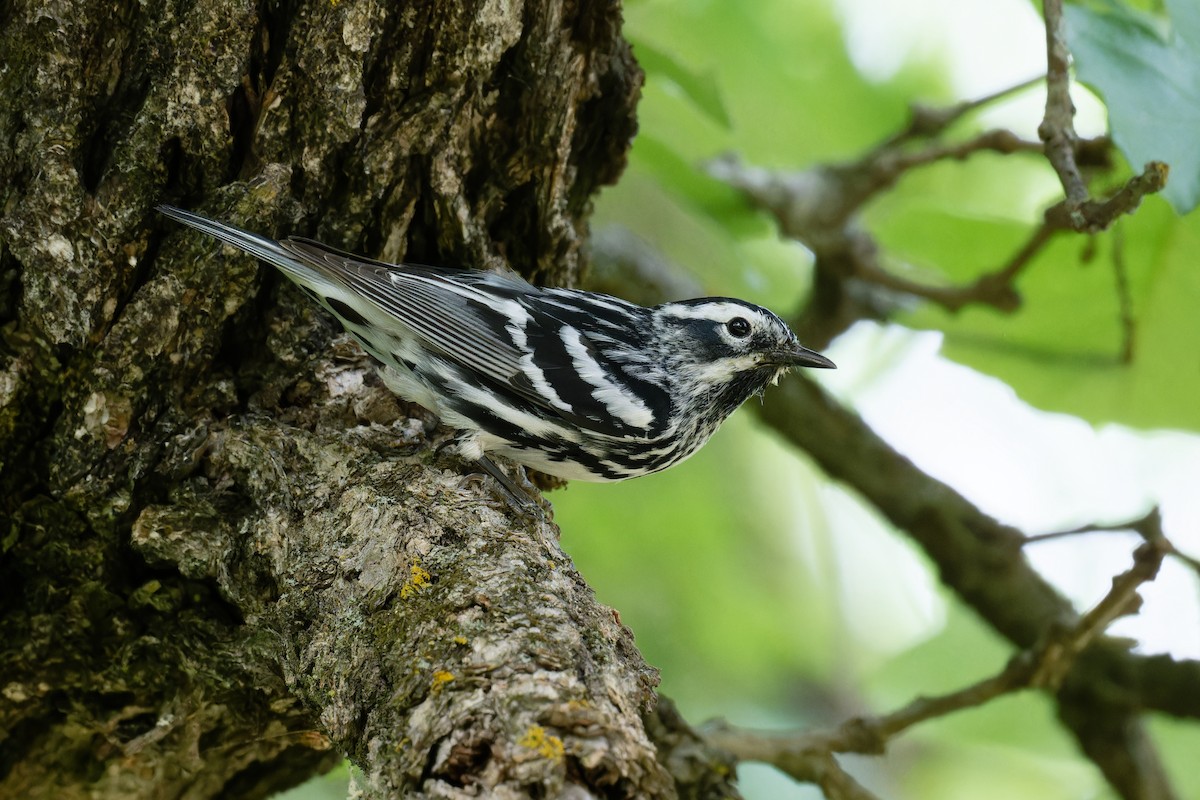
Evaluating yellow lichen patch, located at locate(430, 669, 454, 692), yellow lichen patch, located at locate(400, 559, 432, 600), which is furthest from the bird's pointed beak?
yellow lichen patch, located at locate(430, 669, 454, 692)

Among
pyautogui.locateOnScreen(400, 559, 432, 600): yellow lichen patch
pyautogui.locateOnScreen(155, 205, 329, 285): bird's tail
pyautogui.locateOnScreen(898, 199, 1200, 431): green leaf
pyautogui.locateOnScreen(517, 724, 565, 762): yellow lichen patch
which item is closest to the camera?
pyautogui.locateOnScreen(517, 724, 565, 762): yellow lichen patch

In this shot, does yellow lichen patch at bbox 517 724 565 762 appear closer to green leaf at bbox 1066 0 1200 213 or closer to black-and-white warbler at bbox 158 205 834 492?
black-and-white warbler at bbox 158 205 834 492

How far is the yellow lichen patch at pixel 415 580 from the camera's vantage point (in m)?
1.76

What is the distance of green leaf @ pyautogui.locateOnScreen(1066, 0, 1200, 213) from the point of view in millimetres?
2260

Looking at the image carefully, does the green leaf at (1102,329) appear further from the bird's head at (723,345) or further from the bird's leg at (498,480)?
the bird's leg at (498,480)

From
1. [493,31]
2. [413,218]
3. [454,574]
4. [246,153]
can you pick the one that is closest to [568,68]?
[493,31]

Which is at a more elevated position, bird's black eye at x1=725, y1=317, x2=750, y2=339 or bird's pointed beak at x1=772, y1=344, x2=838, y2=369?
bird's black eye at x1=725, y1=317, x2=750, y2=339

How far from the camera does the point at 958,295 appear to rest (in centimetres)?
339

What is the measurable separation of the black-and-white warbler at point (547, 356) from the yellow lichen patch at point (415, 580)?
54cm

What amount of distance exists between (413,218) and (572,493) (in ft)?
6.92

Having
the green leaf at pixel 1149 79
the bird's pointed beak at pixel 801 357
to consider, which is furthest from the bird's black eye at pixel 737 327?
the green leaf at pixel 1149 79

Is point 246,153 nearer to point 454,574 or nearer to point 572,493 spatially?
point 454,574

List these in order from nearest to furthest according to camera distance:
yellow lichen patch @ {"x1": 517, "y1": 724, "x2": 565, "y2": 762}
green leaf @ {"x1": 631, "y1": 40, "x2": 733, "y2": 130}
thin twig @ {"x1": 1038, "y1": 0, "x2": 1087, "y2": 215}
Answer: yellow lichen patch @ {"x1": 517, "y1": 724, "x2": 565, "y2": 762}, thin twig @ {"x1": 1038, "y1": 0, "x2": 1087, "y2": 215}, green leaf @ {"x1": 631, "y1": 40, "x2": 733, "y2": 130}

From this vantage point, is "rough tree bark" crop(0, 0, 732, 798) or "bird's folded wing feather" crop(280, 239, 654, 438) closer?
"rough tree bark" crop(0, 0, 732, 798)
